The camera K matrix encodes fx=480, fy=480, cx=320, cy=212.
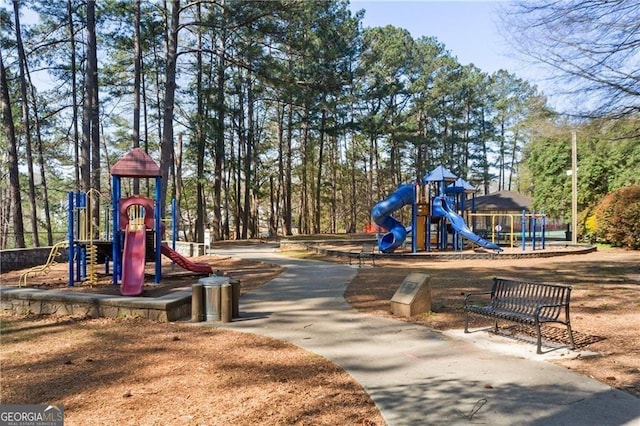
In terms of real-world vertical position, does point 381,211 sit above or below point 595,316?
above

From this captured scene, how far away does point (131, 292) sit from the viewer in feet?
32.8

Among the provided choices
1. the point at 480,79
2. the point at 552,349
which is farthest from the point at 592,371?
the point at 480,79

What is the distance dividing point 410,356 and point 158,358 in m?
3.03

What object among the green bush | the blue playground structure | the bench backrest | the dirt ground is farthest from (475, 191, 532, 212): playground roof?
the bench backrest

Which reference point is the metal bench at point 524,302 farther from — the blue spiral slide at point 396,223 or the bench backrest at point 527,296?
the blue spiral slide at point 396,223

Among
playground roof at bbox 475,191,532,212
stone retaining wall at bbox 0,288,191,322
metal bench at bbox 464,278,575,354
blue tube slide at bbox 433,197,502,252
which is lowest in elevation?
Answer: stone retaining wall at bbox 0,288,191,322

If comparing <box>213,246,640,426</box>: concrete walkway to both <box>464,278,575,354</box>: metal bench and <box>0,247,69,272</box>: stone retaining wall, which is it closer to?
<box>464,278,575,354</box>: metal bench

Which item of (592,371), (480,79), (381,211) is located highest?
(480,79)

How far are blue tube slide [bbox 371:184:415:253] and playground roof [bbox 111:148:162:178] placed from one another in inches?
422

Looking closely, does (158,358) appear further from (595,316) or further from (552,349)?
(595,316)

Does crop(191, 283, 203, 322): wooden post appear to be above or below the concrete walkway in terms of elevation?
above

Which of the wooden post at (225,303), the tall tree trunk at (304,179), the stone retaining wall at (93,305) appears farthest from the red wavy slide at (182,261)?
the tall tree trunk at (304,179)

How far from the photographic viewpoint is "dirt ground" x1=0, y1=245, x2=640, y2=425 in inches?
163

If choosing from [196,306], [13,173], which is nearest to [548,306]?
[196,306]
